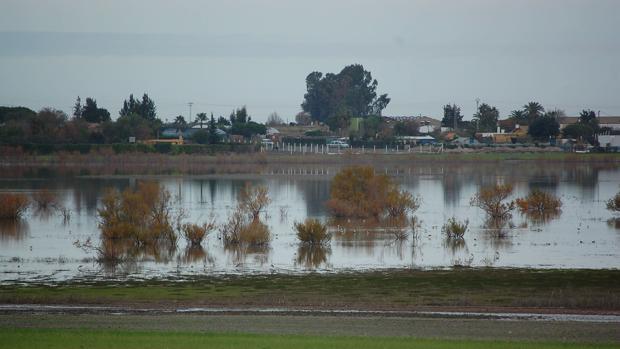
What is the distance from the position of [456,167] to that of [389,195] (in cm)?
7614

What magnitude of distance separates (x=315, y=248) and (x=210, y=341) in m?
25.7

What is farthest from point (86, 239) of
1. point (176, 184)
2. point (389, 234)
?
point (176, 184)

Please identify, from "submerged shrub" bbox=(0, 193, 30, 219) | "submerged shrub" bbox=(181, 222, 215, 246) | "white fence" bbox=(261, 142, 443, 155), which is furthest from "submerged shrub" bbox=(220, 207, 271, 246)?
"white fence" bbox=(261, 142, 443, 155)

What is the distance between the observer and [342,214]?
63219mm

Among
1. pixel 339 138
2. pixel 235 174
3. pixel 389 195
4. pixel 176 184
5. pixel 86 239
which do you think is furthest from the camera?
pixel 339 138

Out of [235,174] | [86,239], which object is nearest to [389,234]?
[86,239]

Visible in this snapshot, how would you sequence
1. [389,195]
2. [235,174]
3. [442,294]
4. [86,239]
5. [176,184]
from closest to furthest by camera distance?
[442,294], [86,239], [389,195], [176,184], [235,174]

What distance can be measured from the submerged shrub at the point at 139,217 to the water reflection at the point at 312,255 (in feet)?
20.6

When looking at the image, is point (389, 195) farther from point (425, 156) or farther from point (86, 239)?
point (425, 156)

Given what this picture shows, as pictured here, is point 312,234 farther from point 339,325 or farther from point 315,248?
point 339,325

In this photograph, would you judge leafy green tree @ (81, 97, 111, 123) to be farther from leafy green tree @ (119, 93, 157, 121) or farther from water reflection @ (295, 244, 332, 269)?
water reflection @ (295, 244, 332, 269)

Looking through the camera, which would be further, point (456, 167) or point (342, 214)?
point (456, 167)

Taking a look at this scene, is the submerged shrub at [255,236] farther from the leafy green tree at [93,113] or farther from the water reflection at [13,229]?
the leafy green tree at [93,113]

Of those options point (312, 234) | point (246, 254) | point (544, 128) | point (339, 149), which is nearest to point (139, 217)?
point (246, 254)
